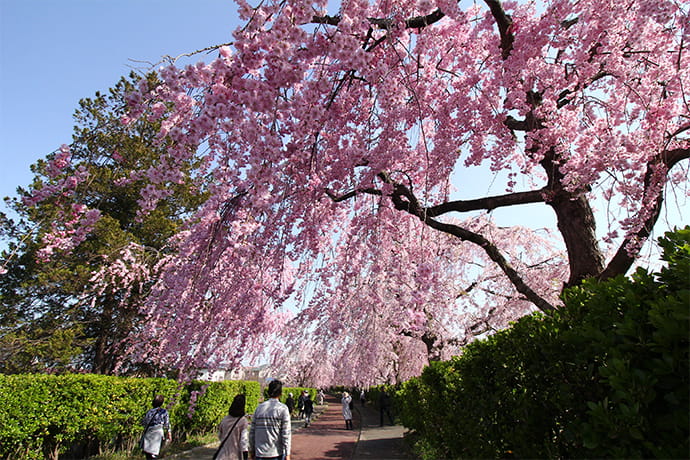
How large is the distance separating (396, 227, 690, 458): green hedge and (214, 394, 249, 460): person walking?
290 cm

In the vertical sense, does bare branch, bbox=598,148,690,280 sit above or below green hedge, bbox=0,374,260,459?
above

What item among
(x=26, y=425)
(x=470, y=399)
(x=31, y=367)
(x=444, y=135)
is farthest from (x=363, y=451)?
(x=31, y=367)

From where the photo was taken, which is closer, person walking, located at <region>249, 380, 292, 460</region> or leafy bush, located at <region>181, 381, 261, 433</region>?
person walking, located at <region>249, 380, 292, 460</region>

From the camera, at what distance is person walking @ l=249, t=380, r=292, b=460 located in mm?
4316

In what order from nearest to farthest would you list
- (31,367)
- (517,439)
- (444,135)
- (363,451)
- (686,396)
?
1. (686,396)
2. (517,439)
3. (444,135)
4. (363,451)
5. (31,367)

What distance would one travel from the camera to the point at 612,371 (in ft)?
5.91

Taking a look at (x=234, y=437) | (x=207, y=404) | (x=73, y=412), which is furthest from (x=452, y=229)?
(x=207, y=404)

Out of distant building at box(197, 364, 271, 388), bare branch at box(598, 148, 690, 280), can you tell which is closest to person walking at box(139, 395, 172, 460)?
distant building at box(197, 364, 271, 388)

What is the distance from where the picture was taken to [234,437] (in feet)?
14.9

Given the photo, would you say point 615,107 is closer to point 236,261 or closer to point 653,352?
point 653,352

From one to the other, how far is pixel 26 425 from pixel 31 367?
720cm

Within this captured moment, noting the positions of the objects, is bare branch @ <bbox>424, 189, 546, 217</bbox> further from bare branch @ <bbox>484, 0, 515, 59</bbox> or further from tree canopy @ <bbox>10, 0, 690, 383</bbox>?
bare branch @ <bbox>484, 0, 515, 59</bbox>

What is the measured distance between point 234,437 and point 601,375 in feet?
14.0

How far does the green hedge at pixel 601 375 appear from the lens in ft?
5.32
